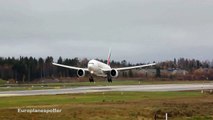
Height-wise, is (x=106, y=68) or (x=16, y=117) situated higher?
(x=106, y=68)

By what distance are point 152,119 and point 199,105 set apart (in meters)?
10.7

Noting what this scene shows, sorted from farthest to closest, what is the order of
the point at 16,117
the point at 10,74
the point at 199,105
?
the point at 10,74 < the point at 199,105 < the point at 16,117

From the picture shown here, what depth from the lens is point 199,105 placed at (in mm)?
51188

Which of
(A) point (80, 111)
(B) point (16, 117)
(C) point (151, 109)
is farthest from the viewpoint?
(C) point (151, 109)

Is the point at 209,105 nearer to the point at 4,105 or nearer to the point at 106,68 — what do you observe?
the point at 4,105

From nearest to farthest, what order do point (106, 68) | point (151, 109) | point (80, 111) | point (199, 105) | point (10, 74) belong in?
point (80, 111)
point (151, 109)
point (199, 105)
point (106, 68)
point (10, 74)

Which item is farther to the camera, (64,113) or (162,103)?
(162,103)

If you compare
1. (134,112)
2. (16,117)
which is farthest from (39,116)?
(134,112)

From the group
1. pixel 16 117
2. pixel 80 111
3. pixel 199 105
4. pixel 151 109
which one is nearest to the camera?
pixel 16 117

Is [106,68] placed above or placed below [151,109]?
above

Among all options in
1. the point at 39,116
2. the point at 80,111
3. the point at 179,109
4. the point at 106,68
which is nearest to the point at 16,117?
the point at 39,116

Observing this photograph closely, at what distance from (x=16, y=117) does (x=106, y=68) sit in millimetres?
56156

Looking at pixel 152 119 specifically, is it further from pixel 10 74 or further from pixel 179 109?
pixel 10 74

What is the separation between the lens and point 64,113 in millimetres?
40750
